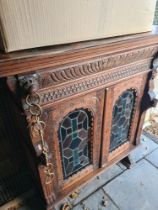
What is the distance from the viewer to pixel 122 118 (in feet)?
4.58

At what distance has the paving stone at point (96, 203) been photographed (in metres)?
1.39

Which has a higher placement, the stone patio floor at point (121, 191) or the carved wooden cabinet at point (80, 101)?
the carved wooden cabinet at point (80, 101)

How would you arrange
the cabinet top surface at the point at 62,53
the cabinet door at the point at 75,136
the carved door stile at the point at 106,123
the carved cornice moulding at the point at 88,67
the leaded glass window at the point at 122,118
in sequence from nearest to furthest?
the cabinet top surface at the point at 62,53 < the carved cornice moulding at the point at 88,67 < the cabinet door at the point at 75,136 < the carved door stile at the point at 106,123 < the leaded glass window at the point at 122,118

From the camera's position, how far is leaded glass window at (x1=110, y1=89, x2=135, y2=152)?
1295mm

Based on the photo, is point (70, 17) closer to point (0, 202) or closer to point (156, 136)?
point (0, 202)

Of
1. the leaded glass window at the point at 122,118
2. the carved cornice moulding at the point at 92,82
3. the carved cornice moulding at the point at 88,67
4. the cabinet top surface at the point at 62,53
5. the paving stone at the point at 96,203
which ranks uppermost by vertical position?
the cabinet top surface at the point at 62,53

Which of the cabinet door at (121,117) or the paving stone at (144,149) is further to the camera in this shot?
the paving stone at (144,149)

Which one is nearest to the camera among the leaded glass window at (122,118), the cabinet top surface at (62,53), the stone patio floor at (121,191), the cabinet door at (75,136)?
the cabinet top surface at (62,53)

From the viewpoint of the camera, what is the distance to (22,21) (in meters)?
0.61

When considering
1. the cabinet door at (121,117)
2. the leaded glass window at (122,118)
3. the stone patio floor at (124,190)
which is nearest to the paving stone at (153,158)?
the stone patio floor at (124,190)

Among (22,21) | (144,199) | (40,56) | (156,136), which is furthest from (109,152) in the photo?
(22,21)

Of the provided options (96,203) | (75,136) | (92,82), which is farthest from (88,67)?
(96,203)

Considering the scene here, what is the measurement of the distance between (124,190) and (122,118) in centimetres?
62

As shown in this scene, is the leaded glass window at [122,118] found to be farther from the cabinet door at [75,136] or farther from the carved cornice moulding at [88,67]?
the carved cornice moulding at [88,67]
